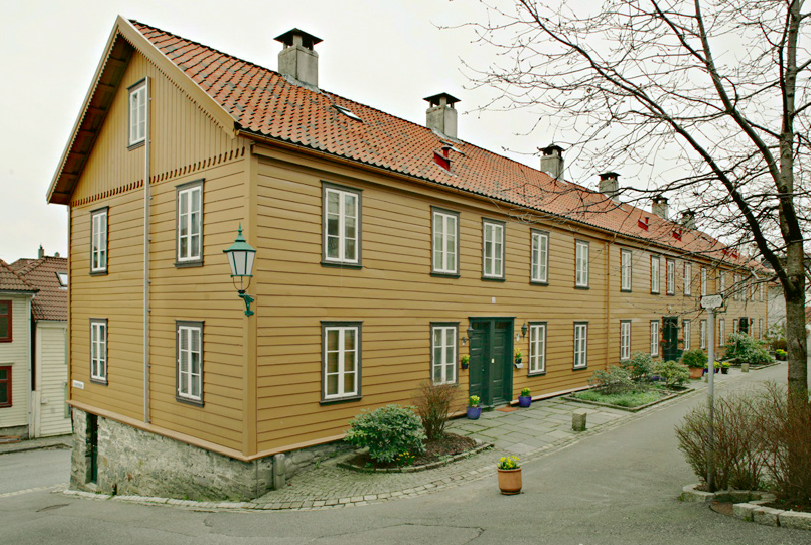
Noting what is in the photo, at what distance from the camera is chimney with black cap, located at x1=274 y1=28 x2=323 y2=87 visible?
1523 centimetres

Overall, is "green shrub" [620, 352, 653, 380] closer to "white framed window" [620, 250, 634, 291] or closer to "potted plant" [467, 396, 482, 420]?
"white framed window" [620, 250, 634, 291]

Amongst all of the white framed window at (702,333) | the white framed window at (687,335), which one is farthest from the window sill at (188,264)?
the white framed window at (702,333)

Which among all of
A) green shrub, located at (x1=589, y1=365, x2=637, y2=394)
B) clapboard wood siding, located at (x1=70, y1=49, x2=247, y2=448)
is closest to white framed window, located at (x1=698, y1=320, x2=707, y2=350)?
green shrub, located at (x1=589, y1=365, x2=637, y2=394)

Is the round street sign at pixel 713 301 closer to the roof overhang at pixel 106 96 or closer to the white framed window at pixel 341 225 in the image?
the white framed window at pixel 341 225

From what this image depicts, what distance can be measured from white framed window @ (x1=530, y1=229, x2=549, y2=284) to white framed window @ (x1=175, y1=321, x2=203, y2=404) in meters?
10.6

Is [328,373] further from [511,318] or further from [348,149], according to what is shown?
[511,318]

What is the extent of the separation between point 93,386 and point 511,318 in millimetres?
12284

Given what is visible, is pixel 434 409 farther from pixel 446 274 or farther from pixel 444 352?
pixel 446 274

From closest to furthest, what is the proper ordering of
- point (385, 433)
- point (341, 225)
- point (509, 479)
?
point (509, 479)
point (385, 433)
point (341, 225)

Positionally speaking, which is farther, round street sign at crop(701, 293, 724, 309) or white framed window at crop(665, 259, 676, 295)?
white framed window at crop(665, 259, 676, 295)

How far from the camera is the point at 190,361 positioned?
11.7m

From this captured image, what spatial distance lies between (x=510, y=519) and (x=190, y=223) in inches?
343

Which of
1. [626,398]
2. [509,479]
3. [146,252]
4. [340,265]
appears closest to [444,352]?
[340,265]

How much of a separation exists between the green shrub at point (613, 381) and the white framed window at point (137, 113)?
16.0m
